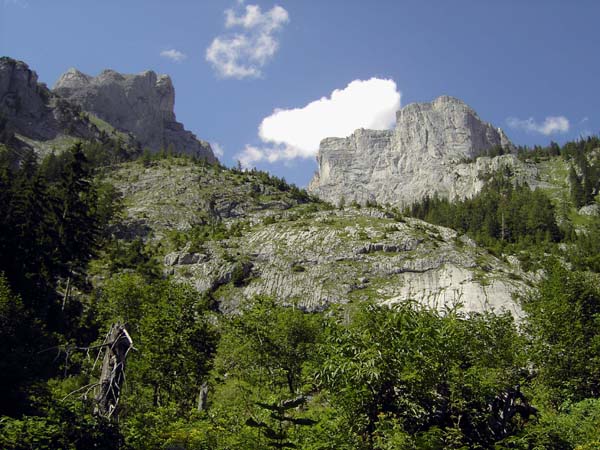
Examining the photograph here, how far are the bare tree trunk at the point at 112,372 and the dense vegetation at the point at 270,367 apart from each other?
0.31 m

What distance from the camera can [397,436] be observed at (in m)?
11.9

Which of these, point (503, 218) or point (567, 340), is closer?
point (567, 340)

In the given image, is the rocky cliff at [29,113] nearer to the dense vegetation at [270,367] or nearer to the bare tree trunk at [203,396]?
the dense vegetation at [270,367]

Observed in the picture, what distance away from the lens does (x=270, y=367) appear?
99.2 ft

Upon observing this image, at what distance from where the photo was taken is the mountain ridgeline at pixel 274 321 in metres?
13.6

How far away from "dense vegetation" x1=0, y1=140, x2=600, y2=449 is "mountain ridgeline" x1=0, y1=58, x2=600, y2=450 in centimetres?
10

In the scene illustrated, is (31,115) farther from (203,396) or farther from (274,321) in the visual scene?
(203,396)

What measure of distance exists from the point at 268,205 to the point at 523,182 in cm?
11019

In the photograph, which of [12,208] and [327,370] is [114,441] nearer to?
[327,370]

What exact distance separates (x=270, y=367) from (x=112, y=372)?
20254mm

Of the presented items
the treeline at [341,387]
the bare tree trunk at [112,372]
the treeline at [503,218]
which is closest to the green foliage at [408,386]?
the treeline at [341,387]

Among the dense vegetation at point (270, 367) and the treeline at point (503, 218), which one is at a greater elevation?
the treeline at point (503, 218)

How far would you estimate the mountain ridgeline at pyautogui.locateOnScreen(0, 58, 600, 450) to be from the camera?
44.6ft

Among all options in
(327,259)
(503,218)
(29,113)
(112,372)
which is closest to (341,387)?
(112,372)
